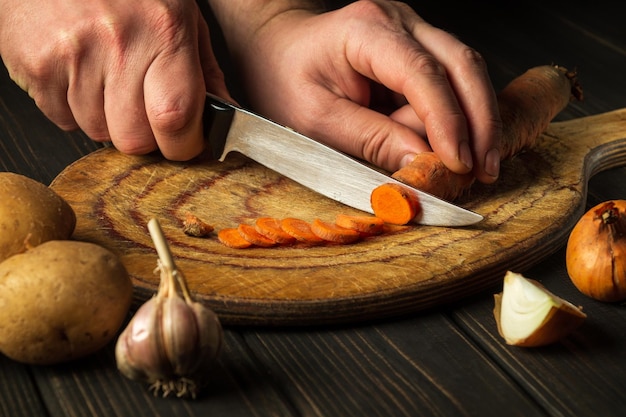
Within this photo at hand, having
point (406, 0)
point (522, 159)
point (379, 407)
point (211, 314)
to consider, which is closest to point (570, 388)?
point (379, 407)

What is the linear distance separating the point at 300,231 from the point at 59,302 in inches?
24.3

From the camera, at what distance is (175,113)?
2240mm

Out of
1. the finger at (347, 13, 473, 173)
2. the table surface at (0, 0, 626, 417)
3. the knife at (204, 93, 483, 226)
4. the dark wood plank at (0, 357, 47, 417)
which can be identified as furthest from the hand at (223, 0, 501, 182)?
the dark wood plank at (0, 357, 47, 417)

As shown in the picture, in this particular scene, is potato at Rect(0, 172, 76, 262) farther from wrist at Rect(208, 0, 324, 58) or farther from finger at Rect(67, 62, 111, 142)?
wrist at Rect(208, 0, 324, 58)

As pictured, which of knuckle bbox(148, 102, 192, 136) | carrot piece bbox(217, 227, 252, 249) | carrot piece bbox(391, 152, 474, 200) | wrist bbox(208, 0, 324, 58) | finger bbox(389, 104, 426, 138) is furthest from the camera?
wrist bbox(208, 0, 324, 58)

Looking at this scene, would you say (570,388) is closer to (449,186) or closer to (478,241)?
(478,241)

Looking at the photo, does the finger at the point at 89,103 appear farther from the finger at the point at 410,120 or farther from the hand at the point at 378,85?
the finger at the point at 410,120

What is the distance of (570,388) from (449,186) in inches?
26.4

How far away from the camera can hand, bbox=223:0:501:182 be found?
2203 mm

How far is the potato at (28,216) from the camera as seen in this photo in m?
1.76

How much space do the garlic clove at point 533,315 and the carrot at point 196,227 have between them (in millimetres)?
667

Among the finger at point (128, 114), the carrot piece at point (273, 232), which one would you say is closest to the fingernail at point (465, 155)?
the carrot piece at point (273, 232)

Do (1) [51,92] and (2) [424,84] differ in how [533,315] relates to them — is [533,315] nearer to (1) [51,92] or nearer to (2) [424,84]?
(2) [424,84]

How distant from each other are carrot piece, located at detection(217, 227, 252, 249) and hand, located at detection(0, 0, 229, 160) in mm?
358
